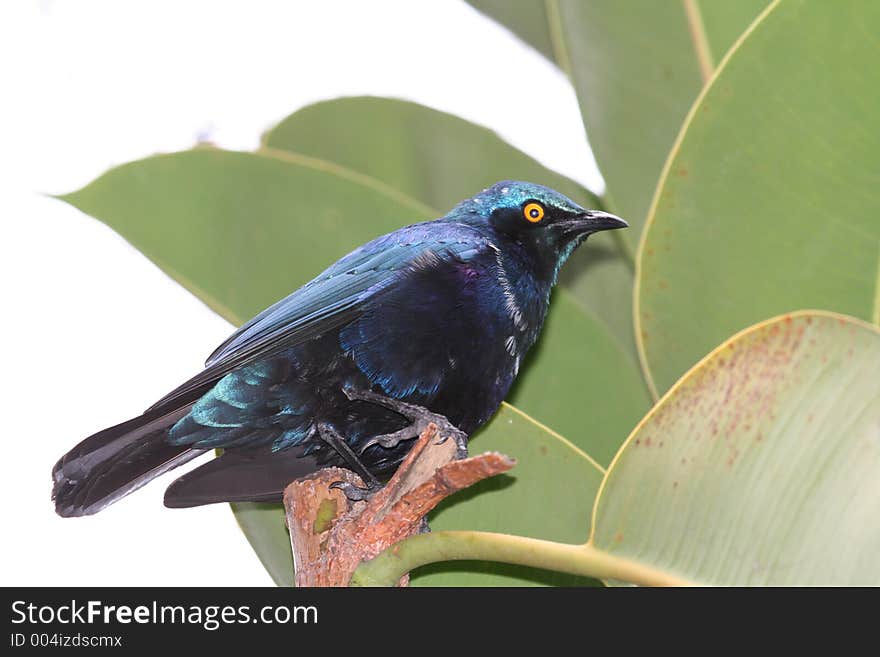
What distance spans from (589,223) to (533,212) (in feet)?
0.47

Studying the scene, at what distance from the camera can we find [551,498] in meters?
2.12

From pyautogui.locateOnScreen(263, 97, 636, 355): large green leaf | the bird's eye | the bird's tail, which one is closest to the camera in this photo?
the bird's tail

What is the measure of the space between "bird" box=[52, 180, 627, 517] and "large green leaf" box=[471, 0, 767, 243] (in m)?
0.43

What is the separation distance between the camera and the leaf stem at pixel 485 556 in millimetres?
1663

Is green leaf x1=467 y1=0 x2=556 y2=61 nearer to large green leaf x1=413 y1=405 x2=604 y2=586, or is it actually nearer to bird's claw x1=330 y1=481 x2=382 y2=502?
large green leaf x1=413 y1=405 x2=604 y2=586

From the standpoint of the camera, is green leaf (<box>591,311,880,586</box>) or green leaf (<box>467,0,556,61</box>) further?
green leaf (<box>467,0,556,61</box>)

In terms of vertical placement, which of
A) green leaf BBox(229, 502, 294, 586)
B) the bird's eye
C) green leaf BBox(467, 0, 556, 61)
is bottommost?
green leaf BBox(229, 502, 294, 586)

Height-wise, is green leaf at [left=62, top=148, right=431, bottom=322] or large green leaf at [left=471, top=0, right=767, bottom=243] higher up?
large green leaf at [left=471, top=0, right=767, bottom=243]

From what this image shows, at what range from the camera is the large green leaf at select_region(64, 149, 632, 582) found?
246 cm

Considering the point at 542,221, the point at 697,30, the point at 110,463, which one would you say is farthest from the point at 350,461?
the point at 697,30

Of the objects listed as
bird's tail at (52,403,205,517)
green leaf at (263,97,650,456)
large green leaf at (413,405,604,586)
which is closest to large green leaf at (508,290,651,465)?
green leaf at (263,97,650,456)

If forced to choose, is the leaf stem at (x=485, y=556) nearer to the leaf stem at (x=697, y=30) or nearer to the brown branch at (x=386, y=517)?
the brown branch at (x=386, y=517)

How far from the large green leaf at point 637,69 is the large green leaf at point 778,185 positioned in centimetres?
39
